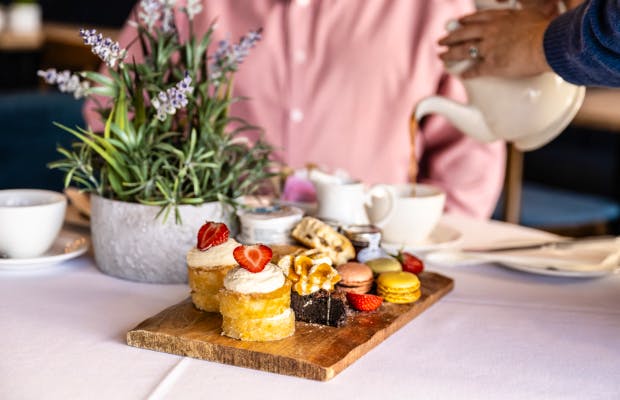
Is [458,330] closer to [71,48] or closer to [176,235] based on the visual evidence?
[176,235]

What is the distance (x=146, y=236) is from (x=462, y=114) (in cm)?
59

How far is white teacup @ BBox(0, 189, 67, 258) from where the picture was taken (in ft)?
3.92

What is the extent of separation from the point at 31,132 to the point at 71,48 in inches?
124

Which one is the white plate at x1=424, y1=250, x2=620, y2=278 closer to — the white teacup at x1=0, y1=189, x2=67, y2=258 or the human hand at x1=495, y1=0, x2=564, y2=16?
the human hand at x1=495, y1=0, x2=564, y2=16

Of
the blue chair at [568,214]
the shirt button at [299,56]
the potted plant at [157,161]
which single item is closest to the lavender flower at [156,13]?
the potted plant at [157,161]

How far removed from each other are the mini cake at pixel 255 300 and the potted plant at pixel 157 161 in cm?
23

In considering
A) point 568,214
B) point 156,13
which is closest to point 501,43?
point 156,13

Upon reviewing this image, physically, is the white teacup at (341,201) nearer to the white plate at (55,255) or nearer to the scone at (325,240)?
the scone at (325,240)

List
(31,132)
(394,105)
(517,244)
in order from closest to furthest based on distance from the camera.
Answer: (517,244) → (394,105) → (31,132)

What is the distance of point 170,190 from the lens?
3.78 ft

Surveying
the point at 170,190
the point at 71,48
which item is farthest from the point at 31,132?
the point at 71,48

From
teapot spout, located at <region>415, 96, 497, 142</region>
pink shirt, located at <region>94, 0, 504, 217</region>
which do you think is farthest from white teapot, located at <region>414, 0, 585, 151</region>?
pink shirt, located at <region>94, 0, 504, 217</region>

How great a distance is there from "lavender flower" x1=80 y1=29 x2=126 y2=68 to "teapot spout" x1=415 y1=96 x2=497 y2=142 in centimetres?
57

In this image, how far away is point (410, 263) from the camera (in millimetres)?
1208
